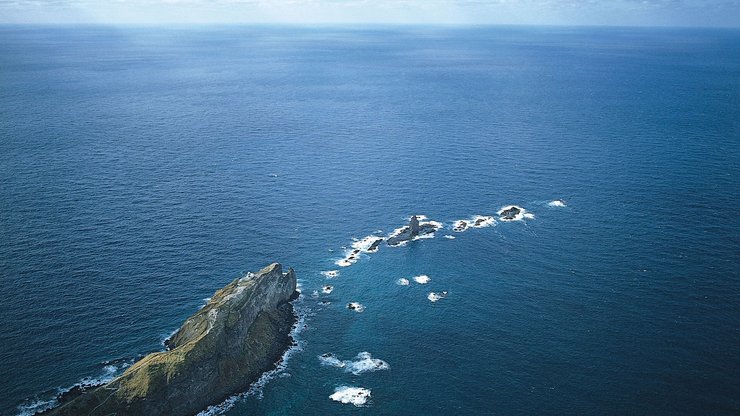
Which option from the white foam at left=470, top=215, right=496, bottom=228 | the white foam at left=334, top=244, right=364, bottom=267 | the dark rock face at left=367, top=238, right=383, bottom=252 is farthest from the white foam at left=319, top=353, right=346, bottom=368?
the white foam at left=470, top=215, right=496, bottom=228

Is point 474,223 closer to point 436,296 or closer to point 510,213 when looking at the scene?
point 510,213

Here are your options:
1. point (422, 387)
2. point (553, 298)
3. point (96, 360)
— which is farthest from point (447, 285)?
point (96, 360)

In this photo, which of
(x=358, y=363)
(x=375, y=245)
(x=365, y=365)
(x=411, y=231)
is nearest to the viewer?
(x=365, y=365)

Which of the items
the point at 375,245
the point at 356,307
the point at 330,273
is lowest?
the point at 356,307

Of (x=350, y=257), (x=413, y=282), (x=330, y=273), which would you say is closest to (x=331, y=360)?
(x=330, y=273)

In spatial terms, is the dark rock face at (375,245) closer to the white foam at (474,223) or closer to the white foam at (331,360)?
the white foam at (474,223)

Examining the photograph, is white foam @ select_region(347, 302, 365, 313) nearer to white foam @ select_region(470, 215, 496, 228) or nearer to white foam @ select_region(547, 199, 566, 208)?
white foam @ select_region(470, 215, 496, 228)

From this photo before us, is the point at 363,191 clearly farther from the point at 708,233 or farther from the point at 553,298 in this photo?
the point at 708,233
